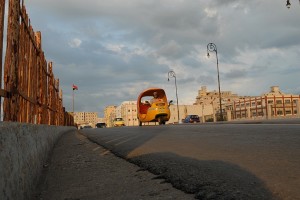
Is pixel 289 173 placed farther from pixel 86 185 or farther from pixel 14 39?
pixel 14 39

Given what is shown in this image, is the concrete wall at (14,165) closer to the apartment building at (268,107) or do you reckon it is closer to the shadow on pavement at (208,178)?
the shadow on pavement at (208,178)

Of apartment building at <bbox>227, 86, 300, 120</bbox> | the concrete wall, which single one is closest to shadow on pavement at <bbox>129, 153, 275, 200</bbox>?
the concrete wall

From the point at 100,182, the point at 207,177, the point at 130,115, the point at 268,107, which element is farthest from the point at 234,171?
the point at 130,115

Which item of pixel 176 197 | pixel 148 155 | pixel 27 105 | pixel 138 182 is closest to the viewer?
pixel 176 197

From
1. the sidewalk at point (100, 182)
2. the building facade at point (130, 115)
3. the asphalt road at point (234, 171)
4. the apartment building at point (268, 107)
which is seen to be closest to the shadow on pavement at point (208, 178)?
the asphalt road at point (234, 171)

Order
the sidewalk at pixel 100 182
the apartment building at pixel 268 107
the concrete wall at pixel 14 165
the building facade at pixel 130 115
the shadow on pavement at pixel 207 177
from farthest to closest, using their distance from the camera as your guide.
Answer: the building facade at pixel 130 115, the apartment building at pixel 268 107, the sidewalk at pixel 100 182, the shadow on pavement at pixel 207 177, the concrete wall at pixel 14 165

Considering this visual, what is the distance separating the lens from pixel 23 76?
7883 millimetres

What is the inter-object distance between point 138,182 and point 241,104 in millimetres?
54646

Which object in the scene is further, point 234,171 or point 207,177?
point 234,171

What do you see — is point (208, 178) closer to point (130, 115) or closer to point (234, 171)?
point (234, 171)

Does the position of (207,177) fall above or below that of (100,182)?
above

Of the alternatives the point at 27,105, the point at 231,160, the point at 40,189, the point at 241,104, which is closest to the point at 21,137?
the point at 40,189

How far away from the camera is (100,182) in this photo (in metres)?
4.94

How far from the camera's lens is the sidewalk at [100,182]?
403cm
